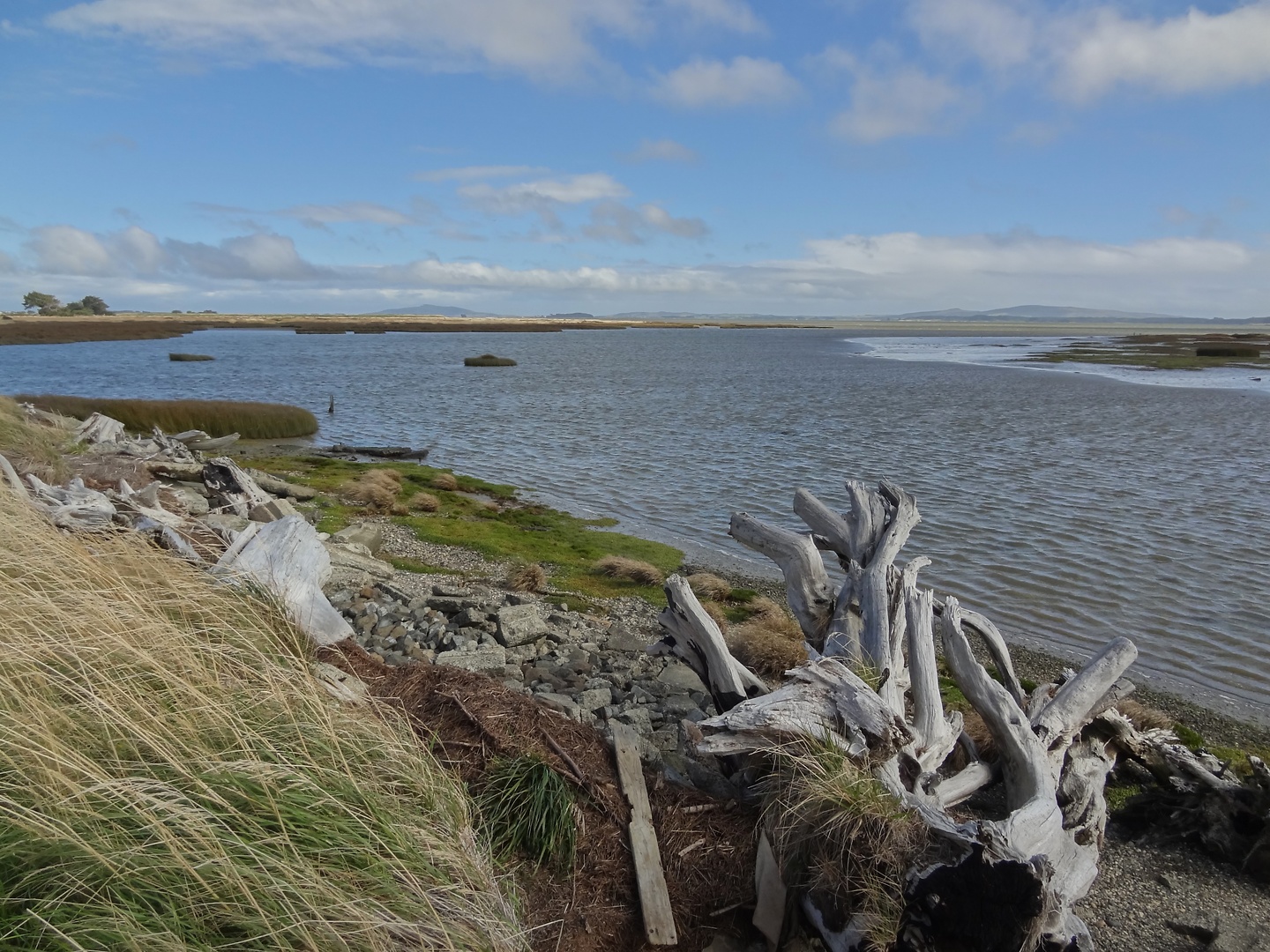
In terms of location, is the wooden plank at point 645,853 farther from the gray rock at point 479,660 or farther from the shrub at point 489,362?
the shrub at point 489,362

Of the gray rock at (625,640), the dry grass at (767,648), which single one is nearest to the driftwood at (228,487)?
the gray rock at (625,640)

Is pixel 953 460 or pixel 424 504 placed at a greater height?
pixel 953 460

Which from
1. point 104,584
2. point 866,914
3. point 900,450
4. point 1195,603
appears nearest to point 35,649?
point 104,584

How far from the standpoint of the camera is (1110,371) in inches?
2542

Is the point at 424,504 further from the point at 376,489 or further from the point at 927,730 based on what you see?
the point at 927,730

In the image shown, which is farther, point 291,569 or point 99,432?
point 99,432

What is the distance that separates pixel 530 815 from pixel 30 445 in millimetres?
16341

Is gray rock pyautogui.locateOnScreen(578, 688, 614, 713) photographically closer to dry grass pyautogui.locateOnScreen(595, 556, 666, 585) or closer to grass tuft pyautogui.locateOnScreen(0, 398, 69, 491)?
dry grass pyautogui.locateOnScreen(595, 556, 666, 585)

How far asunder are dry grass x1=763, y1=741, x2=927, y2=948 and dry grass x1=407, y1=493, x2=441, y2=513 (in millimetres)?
16062

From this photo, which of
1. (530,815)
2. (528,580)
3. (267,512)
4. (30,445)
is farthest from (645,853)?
(30,445)

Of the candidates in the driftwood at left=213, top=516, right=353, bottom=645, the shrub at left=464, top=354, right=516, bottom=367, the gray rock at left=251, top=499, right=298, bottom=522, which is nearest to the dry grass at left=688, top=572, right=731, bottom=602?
the gray rock at left=251, top=499, right=298, bottom=522

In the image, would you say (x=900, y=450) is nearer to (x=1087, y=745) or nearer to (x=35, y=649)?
(x=1087, y=745)

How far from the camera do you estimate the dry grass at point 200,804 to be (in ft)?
11.2

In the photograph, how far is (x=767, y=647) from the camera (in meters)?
10.5
